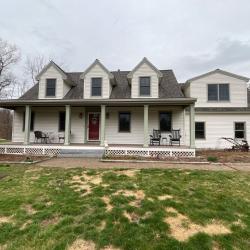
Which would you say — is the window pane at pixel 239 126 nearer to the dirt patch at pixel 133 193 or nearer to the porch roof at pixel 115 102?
the porch roof at pixel 115 102

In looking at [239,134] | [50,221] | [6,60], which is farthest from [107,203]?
[6,60]

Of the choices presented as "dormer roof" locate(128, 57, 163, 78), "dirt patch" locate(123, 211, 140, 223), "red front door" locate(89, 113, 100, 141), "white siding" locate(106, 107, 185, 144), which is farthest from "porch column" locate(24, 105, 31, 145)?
"dirt patch" locate(123, 211, 140, 223)

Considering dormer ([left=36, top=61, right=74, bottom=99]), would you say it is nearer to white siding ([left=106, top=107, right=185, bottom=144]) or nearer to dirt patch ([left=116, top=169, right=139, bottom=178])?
white siding ([left=106, top=107, right=185, bottom=144])

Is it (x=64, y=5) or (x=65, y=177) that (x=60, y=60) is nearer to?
(x=64, y=5)

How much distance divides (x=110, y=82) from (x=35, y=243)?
12.7 meters

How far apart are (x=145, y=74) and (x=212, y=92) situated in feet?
19.0

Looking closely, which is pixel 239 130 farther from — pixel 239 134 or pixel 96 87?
pixel 96 87

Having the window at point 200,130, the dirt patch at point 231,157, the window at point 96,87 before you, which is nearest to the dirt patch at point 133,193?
the dirt patch at point 231,157

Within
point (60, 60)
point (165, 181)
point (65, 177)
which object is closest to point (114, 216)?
point (165, 181)

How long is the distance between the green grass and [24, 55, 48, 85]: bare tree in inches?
1084

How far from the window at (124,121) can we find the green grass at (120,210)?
8.27m

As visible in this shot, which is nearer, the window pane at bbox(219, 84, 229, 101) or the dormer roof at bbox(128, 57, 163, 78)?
the dormer roof at bbox(128, 57, 163, 78)

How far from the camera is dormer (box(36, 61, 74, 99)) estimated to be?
598 inches

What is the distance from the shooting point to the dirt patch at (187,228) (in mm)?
3574
